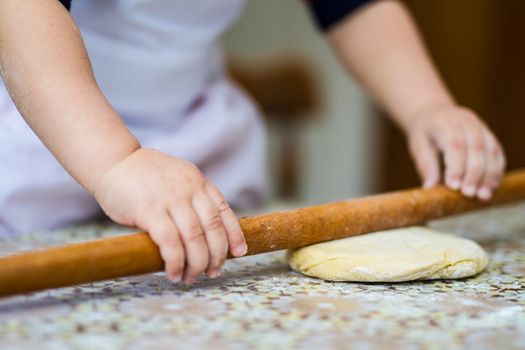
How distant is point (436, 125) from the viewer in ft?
3.01

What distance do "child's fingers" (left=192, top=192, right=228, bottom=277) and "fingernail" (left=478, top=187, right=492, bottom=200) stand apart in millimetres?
399

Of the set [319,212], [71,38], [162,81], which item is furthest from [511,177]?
[71,38]

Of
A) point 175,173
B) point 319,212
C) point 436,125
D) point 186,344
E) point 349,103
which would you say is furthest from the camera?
point 349,103

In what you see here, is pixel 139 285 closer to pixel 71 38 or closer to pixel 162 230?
pixel 162 230

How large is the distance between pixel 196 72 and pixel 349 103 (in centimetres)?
187

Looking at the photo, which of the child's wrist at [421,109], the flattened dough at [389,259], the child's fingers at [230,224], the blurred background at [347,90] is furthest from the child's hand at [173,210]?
the blurred background at [347,90]

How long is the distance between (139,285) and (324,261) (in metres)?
0.16

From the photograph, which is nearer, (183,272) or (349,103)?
(183,272)

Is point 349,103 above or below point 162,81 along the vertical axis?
below

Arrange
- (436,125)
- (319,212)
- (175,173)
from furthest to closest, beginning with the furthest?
(436,125) → (319,212) → (175,173)

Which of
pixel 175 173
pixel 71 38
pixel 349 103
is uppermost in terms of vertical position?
pixel 71 38

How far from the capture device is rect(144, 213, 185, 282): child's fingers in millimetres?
550

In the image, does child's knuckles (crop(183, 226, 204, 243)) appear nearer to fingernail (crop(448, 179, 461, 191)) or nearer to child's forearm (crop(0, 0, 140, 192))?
child's forearm (crop(0, 0, 140, 192))

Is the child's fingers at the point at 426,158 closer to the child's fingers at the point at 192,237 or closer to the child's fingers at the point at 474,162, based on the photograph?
the child's fingers at the point at 474,162
